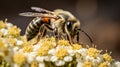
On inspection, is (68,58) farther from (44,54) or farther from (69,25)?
(69,25)

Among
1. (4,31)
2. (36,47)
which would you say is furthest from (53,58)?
(4,31)

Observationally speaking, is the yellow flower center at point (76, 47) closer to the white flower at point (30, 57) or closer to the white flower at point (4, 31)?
the white flower at point (30, 57)

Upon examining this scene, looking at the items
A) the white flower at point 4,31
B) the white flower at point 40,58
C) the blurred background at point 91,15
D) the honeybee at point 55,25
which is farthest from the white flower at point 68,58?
the blurred background at point 91,15

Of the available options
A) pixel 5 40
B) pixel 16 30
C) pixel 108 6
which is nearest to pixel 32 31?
pixel 16 30

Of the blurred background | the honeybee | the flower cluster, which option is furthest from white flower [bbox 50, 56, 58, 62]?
the blurred background

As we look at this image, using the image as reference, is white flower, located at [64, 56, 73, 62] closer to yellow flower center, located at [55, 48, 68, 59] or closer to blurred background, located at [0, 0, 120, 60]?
yellow flower center, located at [55, 48, 68, 59]

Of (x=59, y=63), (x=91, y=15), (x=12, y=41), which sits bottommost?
(x=59, y=63)

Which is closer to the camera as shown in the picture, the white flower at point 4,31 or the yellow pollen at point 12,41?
the yellow pollen at point 12,41
